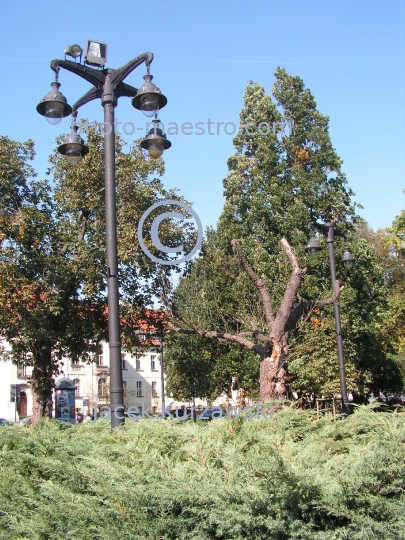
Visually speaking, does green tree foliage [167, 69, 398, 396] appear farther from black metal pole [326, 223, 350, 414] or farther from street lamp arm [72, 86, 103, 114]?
street lamp arm [72, 86, 103, 114]

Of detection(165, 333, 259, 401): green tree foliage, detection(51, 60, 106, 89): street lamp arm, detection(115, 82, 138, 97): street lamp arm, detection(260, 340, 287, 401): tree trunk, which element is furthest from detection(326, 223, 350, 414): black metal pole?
detection(165, 333, 259, 401): green tree foliage

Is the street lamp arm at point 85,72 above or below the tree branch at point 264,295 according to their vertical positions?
above

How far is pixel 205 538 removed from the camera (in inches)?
109

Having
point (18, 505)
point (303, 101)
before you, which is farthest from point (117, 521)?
point (303, 101)

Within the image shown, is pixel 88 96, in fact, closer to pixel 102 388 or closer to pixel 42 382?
pixel 42 382

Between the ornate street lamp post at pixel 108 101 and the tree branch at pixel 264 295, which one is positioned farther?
the tree branch at pixel 264 295

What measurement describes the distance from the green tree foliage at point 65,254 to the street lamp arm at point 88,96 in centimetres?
933

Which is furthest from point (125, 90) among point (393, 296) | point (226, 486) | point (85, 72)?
point (393, 296)

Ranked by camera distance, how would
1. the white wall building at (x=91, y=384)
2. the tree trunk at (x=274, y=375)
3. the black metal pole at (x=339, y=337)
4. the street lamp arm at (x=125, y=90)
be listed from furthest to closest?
the white wall building at (x=91, y=384) < the black metal pole at (x=339, y=337) < the tree trunk at (x=274, y=375) < the street lamp arm at (x=125, y=90)

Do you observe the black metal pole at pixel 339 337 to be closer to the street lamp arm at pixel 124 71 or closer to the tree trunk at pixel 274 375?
the tree trunk at pixel 274 375

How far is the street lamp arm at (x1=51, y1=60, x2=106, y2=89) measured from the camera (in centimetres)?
656

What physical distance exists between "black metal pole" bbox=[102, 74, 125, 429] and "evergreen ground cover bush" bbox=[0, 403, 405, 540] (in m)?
1.56

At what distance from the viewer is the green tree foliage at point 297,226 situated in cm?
2228

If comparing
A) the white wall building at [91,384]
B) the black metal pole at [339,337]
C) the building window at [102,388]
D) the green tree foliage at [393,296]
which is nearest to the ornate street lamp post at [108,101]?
the black metal pole at [339,337]
